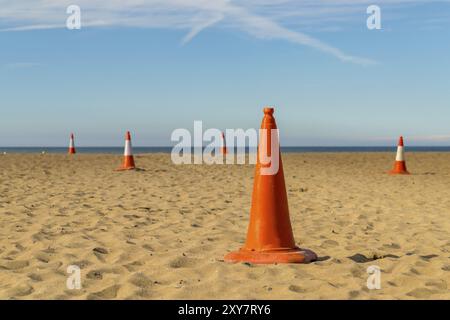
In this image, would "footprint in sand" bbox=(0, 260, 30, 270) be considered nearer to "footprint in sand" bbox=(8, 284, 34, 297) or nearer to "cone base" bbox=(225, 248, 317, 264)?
"footprint in sand" bbox=(8, 284, 34, 297)

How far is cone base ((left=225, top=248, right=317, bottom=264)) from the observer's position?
167 inches

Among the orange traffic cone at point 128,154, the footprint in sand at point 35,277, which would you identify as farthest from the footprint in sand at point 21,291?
the orange traffic cone at point 128,154

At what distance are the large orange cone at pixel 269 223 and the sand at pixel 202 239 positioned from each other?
0.20 metres

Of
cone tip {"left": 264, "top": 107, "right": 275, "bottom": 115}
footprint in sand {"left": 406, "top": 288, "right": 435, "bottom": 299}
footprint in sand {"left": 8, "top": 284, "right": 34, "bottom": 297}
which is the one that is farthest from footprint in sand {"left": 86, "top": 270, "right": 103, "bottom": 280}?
footprint in sand {"left": 406, "top": 288, "right": 435, "bottom": 299}

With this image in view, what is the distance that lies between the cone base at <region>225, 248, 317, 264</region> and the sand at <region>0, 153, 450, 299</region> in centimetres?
10

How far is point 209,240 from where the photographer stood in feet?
17.1

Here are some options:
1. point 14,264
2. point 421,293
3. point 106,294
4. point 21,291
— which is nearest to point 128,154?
point 14,264

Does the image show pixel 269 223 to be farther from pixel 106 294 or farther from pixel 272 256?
pixel 106 294

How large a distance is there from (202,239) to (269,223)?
973 millimetres

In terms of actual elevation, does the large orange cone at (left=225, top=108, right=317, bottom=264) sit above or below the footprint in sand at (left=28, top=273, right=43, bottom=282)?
above

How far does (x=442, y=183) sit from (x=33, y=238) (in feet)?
28.1
